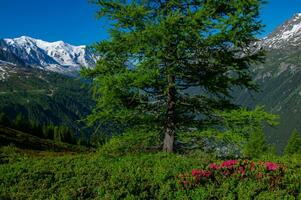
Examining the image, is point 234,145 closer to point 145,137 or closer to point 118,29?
point 145,137

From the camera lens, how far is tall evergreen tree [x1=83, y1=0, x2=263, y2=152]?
57.0ft

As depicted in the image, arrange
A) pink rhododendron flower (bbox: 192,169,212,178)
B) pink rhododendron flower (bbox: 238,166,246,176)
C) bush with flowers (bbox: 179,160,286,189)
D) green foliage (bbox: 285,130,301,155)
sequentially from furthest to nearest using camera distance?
green foliage (bbox: 285,130,301,155) → pink rhododendron flower (bbox: 238,166,246,176) → pink rhododendron flower (bbox: 192,169,212,178) → bush with flowers (bbox: 179,160,286,189)

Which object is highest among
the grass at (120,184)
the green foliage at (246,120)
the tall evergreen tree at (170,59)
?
the tall evergreen tree at (170,59)

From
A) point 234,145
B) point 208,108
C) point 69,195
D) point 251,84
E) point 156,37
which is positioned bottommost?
point 69,195

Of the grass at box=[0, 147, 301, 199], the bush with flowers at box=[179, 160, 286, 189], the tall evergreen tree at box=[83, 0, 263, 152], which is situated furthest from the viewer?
the tall evergreen tree at box=[83, 0, 263, 152]

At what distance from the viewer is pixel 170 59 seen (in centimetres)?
1803

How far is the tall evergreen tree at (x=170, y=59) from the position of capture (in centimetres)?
1736

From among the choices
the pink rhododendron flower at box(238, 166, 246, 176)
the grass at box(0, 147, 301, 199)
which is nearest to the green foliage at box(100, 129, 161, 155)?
the grass at box(0, 147, 301, 199)

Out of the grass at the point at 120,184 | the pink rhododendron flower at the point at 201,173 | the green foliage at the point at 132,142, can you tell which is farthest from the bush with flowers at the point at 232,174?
the green foliage at the point at 132,142

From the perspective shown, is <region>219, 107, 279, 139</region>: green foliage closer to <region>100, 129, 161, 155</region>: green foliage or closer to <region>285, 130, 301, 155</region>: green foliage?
<region>100, 129, 161, 155</region>: green foliage

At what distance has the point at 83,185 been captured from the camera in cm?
1067

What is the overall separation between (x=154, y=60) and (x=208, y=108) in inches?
162

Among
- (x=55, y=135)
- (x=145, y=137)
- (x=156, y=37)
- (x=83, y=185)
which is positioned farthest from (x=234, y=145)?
(x=55, y=135)

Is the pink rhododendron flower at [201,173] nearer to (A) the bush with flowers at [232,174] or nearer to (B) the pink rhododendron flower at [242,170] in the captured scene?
(A) the bush with flowers at [232,174]
